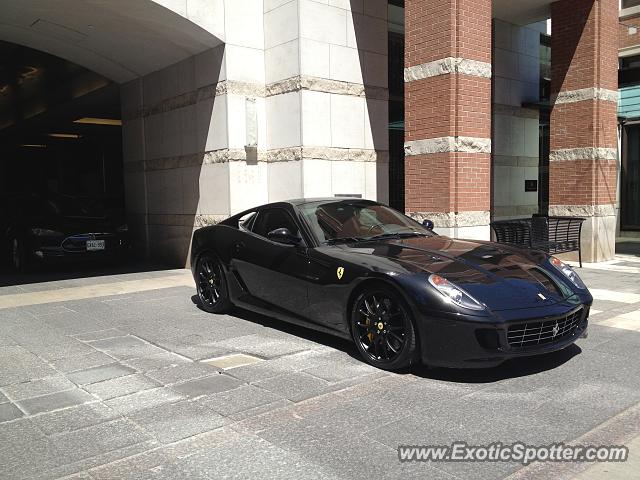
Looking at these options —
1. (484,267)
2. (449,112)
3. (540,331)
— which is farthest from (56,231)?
(540,331)

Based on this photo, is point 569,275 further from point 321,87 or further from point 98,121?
point 98,121

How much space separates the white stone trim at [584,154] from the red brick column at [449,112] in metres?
3.34

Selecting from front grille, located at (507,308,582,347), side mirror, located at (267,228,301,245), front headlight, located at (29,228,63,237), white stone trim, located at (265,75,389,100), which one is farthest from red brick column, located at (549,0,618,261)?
front headlight, located at (29,228,63,237)

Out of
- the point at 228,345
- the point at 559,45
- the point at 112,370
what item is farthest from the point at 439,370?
the point at 559,45

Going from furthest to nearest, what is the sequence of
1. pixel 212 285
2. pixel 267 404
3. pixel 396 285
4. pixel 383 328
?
pixel 212 285, pixel 383 328, pixel 396 285, pixel 267 404

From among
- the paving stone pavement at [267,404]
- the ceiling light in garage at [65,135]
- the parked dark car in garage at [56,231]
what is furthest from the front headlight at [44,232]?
the ceiling light in garage at [65,135]

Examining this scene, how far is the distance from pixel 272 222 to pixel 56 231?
249 inches

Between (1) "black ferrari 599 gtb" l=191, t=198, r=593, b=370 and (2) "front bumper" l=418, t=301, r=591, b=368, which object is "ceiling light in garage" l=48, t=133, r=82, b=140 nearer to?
(1) "black ferrari 599 gtb" l=191, t=198, r=593, b=370

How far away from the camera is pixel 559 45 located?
12.5 m

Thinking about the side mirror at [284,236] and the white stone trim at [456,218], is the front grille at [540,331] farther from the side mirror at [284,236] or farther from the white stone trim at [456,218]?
the white stone trim at [456,218]

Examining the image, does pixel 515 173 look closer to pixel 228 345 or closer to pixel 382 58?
pixel 382 58

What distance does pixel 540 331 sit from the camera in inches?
177

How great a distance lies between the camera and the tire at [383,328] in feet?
15.1

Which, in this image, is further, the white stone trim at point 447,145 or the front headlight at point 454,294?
the white stone trim at point 447,145
